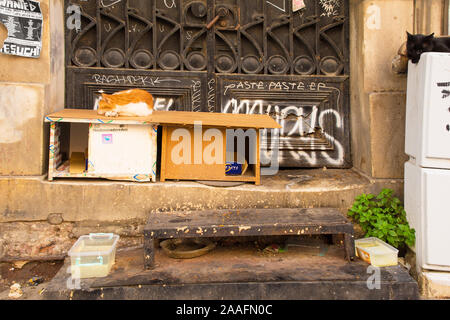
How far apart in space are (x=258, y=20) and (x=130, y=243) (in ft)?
9.22

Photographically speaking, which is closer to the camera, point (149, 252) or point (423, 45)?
point (149, 252)

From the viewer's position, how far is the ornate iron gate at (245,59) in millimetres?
A: 4324

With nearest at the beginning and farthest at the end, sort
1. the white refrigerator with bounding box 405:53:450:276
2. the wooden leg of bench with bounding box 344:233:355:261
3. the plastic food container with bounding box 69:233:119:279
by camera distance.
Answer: the plastic food container with bounding box 69:233:119:279 → the white refrigerator with bounding box 405:53:450:276 → the wooden leg of bench with bounding box 344:233:355:261

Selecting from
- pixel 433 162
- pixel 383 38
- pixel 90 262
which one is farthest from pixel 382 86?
pixel 90 262

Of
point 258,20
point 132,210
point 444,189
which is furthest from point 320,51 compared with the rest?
point 132,210

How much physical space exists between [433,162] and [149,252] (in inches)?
94.0

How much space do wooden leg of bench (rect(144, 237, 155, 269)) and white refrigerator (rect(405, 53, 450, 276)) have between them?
221 cm

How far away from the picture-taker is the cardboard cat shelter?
11.5ft

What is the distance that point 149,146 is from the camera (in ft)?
11.7

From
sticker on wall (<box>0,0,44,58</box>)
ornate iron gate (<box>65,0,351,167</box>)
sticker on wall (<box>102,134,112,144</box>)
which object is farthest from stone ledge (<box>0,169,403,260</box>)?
sticker on wall (<box>0,0,44,58</box>)

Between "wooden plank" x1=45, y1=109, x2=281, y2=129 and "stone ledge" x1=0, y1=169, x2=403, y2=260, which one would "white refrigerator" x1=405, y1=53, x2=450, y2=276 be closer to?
"stone ledge" x1=0, y1=169, x2=403, y2=260

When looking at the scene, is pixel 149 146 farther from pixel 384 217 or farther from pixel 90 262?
pixel 384 217

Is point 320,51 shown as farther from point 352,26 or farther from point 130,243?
point 130,243

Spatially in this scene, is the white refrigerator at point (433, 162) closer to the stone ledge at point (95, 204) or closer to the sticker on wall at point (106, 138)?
the stone ledge at point (95, 204)
